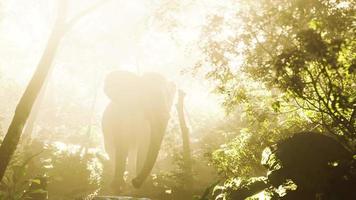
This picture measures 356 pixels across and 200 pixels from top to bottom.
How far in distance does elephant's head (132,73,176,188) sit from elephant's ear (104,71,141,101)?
27 centimetres

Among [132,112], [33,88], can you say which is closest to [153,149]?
[132,112]

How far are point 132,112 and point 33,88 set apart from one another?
2.81 m

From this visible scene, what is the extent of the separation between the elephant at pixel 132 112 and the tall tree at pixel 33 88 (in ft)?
6.02

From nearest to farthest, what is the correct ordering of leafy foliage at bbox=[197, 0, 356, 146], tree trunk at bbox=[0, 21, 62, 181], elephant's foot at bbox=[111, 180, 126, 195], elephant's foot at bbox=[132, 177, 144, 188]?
leafy foliage at bbox=[197, 0, 356, 146] < elephant's foot at bbox=[132, 177, 144, 188] < tree trunk at bbox=[0, 21, 62, 181] < elephant's foot at bbox=[111, 180, 126, 195]

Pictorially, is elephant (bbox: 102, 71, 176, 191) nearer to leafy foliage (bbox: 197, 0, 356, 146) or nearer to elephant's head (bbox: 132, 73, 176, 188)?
elephant's head (bbox: 132, 73, 176, 188)

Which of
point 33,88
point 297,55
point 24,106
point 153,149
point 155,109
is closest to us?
point 297,55

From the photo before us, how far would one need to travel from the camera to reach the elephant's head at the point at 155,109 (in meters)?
9.24

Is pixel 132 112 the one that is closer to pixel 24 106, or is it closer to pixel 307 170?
pixel 24 106

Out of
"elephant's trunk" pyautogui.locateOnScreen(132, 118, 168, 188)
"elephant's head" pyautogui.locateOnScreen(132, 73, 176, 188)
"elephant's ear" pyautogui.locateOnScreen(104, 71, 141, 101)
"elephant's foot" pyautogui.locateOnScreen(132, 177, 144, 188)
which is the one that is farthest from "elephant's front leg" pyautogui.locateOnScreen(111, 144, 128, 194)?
"elephant's ear" pyautogui.locateOnScreen(104, 71, 141, 101)

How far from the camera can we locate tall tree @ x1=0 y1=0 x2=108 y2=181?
28.5 ft

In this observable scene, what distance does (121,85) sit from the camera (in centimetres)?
1070

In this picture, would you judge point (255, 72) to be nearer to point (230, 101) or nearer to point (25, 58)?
point (230, 101)

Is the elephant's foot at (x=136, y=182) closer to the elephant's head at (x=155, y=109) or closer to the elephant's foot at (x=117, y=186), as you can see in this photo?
the elephant's head at (x=155, y=109)

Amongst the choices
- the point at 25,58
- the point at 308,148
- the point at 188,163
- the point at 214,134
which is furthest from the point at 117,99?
the point at 25,58
